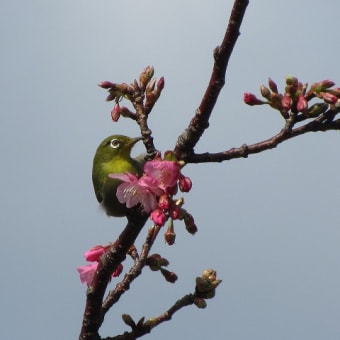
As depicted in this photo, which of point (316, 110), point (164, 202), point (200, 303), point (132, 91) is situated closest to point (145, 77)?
point (132, 91)

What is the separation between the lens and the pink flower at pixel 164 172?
4098 mm

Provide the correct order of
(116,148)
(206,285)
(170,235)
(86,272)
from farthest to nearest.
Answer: (116,148), (86,272), (206,285), (170,235)

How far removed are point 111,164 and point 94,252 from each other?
1636mm

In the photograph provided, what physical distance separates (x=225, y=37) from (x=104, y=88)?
5.27 feet

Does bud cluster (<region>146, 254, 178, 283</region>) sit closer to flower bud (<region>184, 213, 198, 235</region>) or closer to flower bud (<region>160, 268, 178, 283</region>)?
flower bud (<region>160, 268, 178, 283</region>)

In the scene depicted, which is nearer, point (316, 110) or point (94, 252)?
point (316, 110)

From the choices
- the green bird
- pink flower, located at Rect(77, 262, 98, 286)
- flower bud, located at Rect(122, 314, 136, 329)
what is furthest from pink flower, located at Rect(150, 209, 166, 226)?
the green bird

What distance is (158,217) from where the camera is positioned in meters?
4.27

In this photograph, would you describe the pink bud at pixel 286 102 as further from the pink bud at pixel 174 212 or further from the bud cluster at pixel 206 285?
the bud cluster at pixel 206 285

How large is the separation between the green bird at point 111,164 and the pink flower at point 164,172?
2045 millimetres

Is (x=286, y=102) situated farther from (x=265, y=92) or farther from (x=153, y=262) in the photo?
(x=153, y=262)

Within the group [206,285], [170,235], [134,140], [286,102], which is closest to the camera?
[286,102]

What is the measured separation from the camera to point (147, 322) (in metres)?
5.17

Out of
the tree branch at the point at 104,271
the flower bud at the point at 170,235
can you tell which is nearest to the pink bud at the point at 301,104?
the tree branch at the point at 104,271
